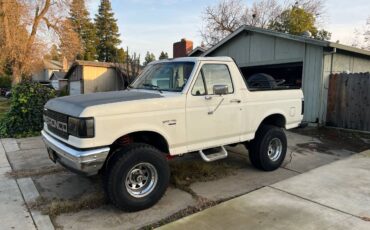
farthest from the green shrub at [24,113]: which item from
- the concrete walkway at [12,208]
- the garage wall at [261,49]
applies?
the garage wall at [261,49]

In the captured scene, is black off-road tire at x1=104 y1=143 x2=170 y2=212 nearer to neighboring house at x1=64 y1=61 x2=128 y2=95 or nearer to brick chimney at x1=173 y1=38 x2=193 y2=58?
brick chimney at x1=173 y1=38 x2=193 y2=58

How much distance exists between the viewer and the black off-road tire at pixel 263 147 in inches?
243

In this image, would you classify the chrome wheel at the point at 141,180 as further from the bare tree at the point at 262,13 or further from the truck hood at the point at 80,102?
the bare tree at the point at 262,13

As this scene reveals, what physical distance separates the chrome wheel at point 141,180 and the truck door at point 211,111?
2.61ft

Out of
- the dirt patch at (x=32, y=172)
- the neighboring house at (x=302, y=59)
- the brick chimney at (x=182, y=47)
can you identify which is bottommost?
the dirt patch at (x=32, y=172)

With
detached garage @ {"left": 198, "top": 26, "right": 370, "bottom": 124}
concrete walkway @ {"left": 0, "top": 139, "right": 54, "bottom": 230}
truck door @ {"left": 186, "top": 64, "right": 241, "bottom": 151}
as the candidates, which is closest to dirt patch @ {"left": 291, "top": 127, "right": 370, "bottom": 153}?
detached garage @ {"left": 198, "top": 26, "right": 370, "bottom": 124}

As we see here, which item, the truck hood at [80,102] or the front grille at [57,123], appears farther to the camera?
the front grille at [57,123]

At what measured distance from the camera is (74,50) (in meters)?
30.8

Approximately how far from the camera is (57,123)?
4535 mm

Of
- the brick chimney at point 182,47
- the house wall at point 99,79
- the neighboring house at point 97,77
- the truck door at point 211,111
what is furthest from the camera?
the house wall at point 99,79

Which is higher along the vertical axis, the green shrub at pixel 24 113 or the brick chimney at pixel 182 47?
the brick chimney at pixel 182 47

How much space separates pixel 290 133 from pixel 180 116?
274 inches

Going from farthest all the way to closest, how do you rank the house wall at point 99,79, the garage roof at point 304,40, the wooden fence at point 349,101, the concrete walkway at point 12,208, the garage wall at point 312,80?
the house wall at point 99,79, the garage wall at point 312,80, the garage roof at point 304,40, the wooden fence at point 349,101, the concrete walkway at point 12,208

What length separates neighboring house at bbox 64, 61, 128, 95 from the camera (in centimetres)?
2275
